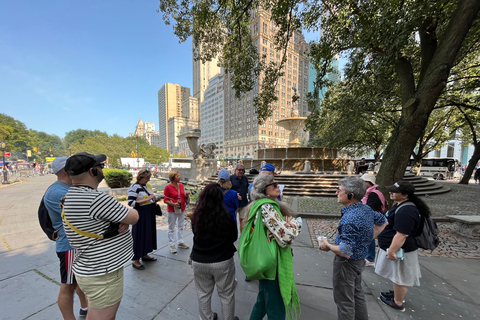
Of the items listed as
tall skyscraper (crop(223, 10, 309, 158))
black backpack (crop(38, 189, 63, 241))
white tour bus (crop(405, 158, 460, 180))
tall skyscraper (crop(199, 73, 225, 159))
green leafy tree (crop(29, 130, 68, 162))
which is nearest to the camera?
black backpack (crop(38, 189, 63, 241))

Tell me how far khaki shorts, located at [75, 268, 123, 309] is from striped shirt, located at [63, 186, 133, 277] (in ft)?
0.22

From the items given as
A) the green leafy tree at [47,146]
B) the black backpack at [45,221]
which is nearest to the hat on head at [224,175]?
the black backpack at [45,221]

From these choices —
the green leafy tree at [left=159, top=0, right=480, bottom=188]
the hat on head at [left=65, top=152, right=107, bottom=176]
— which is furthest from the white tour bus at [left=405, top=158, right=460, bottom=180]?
the hat on head at [left=65, top=152, right=107, bottom=176]

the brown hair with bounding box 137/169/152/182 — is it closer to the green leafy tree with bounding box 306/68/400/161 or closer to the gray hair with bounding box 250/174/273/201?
the gray hair with bounding box 250/174/273/201

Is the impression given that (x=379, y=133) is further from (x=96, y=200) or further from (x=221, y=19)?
(x=96, y=200)

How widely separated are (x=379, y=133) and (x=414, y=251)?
22707 millimetres

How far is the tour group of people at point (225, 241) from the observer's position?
1554 millimetres

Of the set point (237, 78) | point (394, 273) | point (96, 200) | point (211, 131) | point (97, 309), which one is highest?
point (211, 131)

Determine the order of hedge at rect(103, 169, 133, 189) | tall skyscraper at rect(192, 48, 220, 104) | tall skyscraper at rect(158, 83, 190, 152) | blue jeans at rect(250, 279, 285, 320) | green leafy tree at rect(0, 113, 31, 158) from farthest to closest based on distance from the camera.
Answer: tall skyscraper at rect(158, 83, 190, 152)
tall skyscraper at rect(192, 48, 220, 104)
green leafy tree at rect(0, 113, 31, 158)
hedge at rect(103, 169, 133, 189)
blue jeans at rect(250, 279, 285, 320)

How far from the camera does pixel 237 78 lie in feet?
24.2

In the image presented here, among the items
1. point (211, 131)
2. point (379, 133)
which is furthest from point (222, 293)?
point (211, 131)

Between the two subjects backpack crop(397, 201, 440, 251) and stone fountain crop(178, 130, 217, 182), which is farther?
stone fountain crop(178, 130, 217, 182)

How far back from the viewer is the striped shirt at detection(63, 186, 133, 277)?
150 centimetres

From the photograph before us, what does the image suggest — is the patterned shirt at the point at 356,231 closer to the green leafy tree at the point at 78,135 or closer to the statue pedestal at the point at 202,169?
the statue pedestal at the point at 202,169
